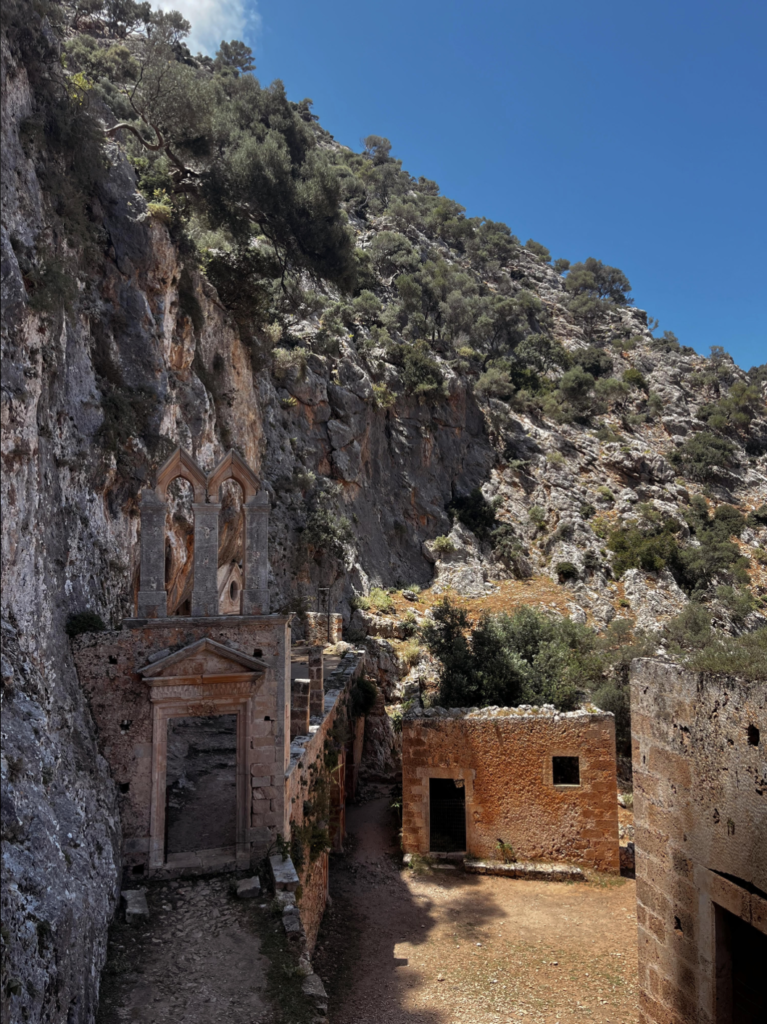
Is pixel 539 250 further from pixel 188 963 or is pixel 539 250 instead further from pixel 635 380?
pixel 188 963

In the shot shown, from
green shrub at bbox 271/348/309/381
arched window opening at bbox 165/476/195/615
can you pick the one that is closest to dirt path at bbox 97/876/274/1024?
arched window opening at bbox 165/476/195/615

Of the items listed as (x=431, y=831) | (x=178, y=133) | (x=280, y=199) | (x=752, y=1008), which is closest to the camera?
(x=752, y=1008)

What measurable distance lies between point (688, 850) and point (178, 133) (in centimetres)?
2271

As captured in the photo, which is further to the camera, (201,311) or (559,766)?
(201,311)

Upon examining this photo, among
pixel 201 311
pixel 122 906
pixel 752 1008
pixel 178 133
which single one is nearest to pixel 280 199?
pixel 178 133

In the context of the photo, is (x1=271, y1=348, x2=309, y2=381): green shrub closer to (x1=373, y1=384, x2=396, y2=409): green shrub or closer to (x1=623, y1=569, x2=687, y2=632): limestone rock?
(x1=373, y1=384, x2=396, y2=409): green shrub

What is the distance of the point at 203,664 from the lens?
31.4 feet

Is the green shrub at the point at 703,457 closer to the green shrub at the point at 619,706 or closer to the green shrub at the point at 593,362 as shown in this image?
the green shrub at the point at 593,362

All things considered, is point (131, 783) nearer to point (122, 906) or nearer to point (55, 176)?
point (122, 906)

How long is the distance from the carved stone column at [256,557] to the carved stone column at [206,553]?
48 cm

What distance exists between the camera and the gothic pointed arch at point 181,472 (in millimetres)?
10406

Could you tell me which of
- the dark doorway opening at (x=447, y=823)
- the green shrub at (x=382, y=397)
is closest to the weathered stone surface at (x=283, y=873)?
the dark doorway opening at (x=447, y=823)

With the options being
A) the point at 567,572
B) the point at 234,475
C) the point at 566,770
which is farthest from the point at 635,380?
the point at 234,475

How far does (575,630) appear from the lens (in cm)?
2497
